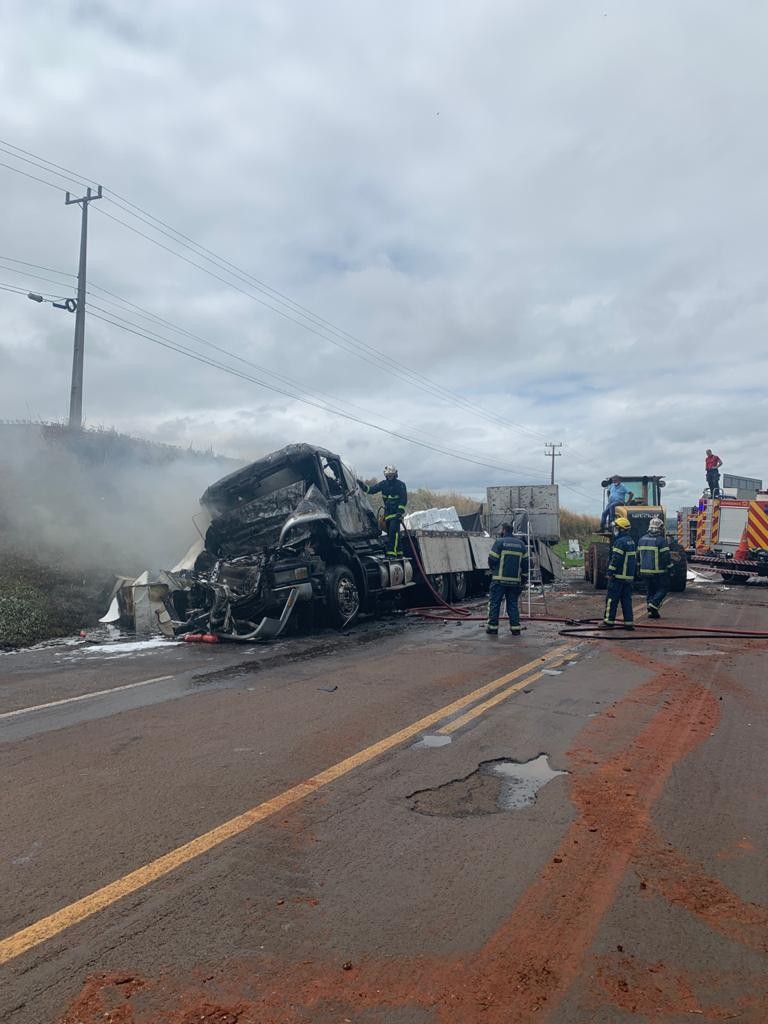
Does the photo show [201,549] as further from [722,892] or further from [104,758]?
[722,892]

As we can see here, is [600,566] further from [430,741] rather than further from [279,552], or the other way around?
[430,741]

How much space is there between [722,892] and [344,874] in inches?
64.9

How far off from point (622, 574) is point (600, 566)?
8.19m

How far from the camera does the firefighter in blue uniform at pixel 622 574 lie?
11492mm

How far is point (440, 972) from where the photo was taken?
270 cm

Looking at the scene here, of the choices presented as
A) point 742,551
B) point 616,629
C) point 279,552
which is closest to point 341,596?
point 279,552

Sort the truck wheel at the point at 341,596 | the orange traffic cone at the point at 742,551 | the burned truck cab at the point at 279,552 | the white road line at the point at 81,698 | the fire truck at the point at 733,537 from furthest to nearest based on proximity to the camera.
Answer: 1. the orange traffic cone at the point at 742,551
2. the fire truck at the point at 733,537
3. the truck wheel at the point at 341,596
4. the burned truck cab at the point at 279,552
5. the white road line at the point at 81,698

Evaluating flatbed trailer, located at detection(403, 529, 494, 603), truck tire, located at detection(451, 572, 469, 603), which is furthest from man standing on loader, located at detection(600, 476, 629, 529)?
truck tire, located at detection(451, 572, 469, 603)

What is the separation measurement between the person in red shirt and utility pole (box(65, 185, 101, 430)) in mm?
18064

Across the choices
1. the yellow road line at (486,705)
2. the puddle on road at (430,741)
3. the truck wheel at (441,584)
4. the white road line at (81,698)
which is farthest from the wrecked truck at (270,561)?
the puddle on road at (430,741)

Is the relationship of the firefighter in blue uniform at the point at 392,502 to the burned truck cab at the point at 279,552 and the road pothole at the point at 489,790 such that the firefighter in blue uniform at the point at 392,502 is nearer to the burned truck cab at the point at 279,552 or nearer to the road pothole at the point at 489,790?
the burned truck cab at the point at 279,552

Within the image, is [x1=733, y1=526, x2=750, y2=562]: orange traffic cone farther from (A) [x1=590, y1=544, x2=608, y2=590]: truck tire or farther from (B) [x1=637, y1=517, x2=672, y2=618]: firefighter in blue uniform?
(B) [x1=637, y1=517, x2=672, y2=618]: firefighter in blue uniform

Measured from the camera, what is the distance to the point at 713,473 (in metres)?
22.3

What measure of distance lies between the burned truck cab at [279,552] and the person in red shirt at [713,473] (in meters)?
13.1
